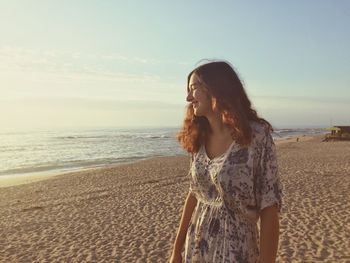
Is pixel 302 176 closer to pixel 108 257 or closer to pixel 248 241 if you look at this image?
pixel 108 257

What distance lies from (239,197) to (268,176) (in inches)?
6.1

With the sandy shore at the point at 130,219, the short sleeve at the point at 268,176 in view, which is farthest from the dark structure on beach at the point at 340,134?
the short sleeve at the point at 268,176

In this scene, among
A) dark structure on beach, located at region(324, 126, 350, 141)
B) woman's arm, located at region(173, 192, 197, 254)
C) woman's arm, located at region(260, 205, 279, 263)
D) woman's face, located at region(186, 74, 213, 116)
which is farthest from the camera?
dark structure on beach, located at region(324, 126, 350, 141)

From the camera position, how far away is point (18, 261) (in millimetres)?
8398

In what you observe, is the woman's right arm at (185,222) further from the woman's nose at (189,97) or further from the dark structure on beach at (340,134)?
the dark structure on beach at (340,134)

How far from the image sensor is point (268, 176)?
5.98 ft

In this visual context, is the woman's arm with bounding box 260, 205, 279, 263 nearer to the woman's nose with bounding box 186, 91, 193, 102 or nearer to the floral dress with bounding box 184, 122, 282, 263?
the floral dress with bounding box 184, 122, 282, 263

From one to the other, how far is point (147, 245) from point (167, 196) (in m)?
6.09

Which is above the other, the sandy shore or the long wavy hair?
the long wavy hair

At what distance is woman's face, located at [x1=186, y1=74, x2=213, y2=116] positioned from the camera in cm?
202

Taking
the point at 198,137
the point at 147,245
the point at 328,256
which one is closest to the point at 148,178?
the point at 147,245

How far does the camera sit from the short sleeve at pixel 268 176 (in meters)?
1.81

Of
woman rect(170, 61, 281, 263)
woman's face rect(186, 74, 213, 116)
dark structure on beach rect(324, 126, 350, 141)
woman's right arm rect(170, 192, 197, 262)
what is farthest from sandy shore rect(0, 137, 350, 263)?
dark structure on beach rect(324, 126, 350, 141)

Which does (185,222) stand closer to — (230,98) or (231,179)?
(231,179)
